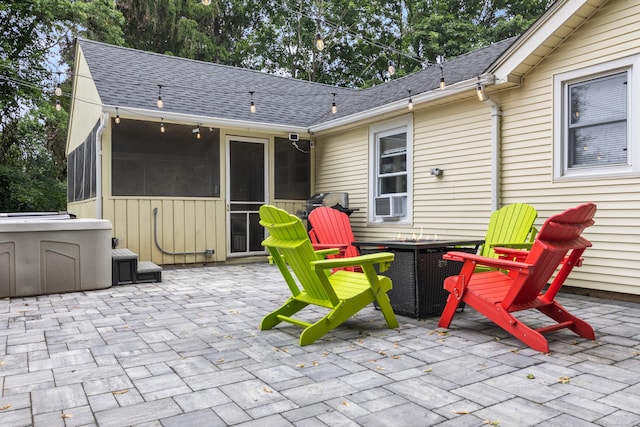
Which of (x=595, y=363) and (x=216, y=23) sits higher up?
(x=216, y=23)

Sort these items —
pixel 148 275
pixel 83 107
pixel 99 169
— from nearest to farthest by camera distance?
pixel 148 275 → pixel 99 169 → pixel 83 107

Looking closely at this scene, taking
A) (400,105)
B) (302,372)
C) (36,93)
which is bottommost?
(302,372)

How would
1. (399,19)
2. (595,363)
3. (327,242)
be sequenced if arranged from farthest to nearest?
Answer: (399,19) < (327,242) < (595,363)

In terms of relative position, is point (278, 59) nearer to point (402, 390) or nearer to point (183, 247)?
point (183, 247)

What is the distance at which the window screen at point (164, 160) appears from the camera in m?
7.33

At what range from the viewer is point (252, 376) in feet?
8.33

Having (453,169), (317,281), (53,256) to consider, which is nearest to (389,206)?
(453,169)

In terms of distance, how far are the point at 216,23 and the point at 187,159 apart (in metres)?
14.3

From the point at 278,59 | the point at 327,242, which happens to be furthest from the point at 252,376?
the point at 278,59

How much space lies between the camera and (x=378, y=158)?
25.8ft

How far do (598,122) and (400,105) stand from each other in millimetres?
2740

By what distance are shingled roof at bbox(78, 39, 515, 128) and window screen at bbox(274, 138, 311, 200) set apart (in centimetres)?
45

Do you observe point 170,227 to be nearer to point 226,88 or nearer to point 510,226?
point 226,88

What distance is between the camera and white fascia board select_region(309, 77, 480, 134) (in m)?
5.95
